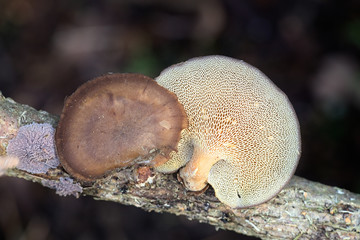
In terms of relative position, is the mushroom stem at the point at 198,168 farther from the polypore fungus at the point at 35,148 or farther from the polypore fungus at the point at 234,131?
the polypore fungus at the point at 35,148

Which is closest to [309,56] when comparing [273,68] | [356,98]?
[273,68]

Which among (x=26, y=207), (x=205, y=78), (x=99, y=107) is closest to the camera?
(x=99, y=107)

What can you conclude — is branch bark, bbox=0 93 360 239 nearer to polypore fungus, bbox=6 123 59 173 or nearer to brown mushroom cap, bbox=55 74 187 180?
polypore fungus, bbox=6 123 59 173

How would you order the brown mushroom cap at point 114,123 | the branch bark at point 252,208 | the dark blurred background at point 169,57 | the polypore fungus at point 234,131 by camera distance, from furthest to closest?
the dark blurred background at point 169,57 → the branch bark at point 252,208 → the polypore fungus at point 234,131 → the brown mushroom cap at point 114,123

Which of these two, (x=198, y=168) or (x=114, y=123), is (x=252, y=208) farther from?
(x=114, y=123)

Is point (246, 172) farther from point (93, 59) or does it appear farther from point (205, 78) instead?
point (93, 59)

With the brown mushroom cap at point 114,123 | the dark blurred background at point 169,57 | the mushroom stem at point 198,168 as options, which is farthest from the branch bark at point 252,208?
the dark blurred background at point 169,57
